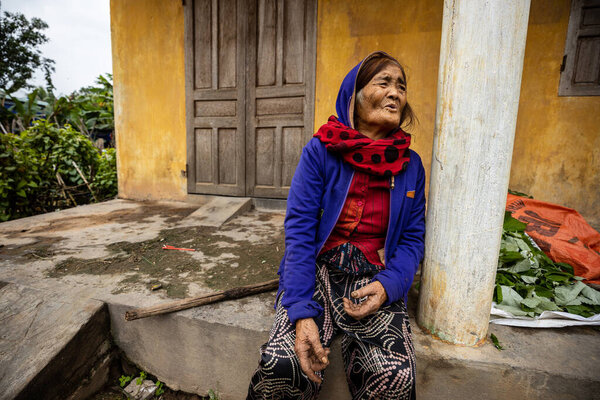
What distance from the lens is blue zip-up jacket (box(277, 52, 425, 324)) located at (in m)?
1.32

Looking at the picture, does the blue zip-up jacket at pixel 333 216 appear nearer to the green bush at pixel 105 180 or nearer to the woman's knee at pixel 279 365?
the woman's knee at pixel 279 365

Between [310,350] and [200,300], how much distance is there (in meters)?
0.83

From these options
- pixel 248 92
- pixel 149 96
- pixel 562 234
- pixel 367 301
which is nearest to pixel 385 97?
pixel 367 301

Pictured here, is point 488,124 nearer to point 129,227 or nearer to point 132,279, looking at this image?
point 132,279

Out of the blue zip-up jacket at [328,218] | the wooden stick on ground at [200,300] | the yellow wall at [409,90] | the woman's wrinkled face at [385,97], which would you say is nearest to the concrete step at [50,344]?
the wooden stick on ground at [200,300]

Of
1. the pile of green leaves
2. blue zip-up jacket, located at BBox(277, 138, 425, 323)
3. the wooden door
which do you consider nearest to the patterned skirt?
blue zip-up jacket, located at BBox(277, 138, 425, 323)

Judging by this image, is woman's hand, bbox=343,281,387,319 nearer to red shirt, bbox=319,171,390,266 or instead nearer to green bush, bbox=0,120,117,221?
red shirt, bbox=319,171,390,266

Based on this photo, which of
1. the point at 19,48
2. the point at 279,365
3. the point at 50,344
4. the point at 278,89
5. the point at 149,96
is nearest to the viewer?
the point at 279,365

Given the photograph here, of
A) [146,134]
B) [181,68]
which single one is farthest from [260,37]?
[146,134]

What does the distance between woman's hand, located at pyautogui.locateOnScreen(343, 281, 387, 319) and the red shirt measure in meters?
0.19

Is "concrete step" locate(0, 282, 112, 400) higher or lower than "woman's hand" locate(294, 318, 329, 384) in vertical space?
lower

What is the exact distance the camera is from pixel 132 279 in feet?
6.95

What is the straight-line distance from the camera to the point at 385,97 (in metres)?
1.40

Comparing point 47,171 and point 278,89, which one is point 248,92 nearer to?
point 278,89
